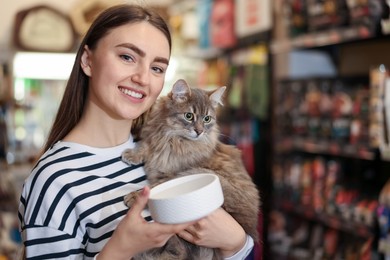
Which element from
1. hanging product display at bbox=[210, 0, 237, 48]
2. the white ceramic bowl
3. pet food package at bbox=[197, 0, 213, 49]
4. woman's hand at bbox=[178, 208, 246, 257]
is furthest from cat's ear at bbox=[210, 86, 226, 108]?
pet food package at bbox=[197, 0, 213, 49]

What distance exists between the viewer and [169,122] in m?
1.70

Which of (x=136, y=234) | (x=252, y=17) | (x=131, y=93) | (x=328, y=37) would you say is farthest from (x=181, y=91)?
(x=252, y=17)

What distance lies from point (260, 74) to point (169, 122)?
2.28 metres

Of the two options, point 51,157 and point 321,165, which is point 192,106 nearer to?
point 51,157

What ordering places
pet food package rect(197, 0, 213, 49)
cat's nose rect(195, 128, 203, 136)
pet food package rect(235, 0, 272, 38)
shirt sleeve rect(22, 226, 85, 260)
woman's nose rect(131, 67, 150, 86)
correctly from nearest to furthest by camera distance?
shirt sleeve rect(22, 226, 85, 260)
woman's nose rect(131, 67, 150, 86)
cat's nose rect(195, 128, 203, 136)
pet food package rect(235, 0, 272, 38)
pet food package rect(197, 0, 213, 49)

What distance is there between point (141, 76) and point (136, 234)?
0.47m

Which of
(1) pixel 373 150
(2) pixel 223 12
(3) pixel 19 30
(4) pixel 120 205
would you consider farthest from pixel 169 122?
(3) pixel 19 30

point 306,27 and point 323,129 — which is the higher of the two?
point 306,27

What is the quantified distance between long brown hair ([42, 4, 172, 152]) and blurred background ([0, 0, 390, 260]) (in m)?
0.16

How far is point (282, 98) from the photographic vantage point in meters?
3.55

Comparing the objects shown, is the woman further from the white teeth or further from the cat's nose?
the cat's nose

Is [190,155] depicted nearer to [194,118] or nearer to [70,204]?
[194,118]

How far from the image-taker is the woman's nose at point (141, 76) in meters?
1.37

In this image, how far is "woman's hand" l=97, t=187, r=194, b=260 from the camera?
3.61 feet
